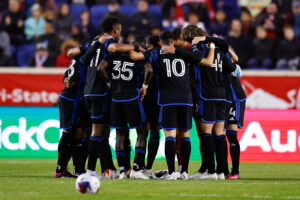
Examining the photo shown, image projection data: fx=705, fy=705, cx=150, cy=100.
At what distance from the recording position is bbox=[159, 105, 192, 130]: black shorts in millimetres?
10195

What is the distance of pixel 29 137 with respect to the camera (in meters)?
15.4

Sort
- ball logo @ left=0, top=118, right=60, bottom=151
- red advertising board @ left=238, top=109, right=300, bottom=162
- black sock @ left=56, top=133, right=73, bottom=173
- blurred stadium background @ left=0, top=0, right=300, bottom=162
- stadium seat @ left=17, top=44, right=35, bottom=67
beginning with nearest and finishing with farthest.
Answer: black sock @ left=56, top=133, right=73, bottom=173 < red advertising board @ left=238, top=109, right=300, bottom=162 < blurred stadium background @ left=0, top=0, right=300, bottom=162 < ball logo @ left=0, top=118, right=60, bottom=151 < stadium seat @ left=17, top=44, right=35, bottom=67

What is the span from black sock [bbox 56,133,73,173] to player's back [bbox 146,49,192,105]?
5.50ft

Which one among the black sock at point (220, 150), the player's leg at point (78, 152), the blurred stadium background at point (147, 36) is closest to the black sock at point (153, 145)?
the black sock at point (220, 150)

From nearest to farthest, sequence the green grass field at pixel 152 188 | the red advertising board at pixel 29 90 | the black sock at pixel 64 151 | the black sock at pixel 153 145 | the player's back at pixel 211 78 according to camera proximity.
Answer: the green grass field at pixel 152 188 < the player's back at pixel 211 78 < the black sock at pixel 64 151 < the black sock at pixel 153 145 < the red advertising board at pixel 29 90

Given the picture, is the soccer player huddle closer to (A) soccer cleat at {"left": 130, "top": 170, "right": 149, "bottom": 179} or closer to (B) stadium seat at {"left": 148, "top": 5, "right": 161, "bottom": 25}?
(A) soccer cleat at {"left": 130, "top": 170, "right": 149, "bottom": 179}

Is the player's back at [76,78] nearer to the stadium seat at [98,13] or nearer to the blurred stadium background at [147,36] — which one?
the blurred stadium background at [147,36]

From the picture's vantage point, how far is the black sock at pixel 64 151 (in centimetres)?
1084

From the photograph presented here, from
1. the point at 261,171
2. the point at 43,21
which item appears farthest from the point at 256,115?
the point at 43,21

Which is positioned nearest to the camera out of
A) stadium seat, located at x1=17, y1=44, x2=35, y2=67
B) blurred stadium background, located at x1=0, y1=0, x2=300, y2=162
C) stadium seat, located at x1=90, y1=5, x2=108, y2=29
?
blurred stadium background, located at x1=0, y1=0, x2=300, y2=162

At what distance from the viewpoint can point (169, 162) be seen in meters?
10.2

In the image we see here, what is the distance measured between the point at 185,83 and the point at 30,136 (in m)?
6.12

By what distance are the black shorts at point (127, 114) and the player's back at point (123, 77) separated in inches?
3.3

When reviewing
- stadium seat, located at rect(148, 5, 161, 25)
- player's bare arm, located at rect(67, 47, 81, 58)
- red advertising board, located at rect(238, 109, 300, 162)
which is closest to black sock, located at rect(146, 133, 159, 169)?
player's bare arm, located at rect(67, 47, 81, 58)
